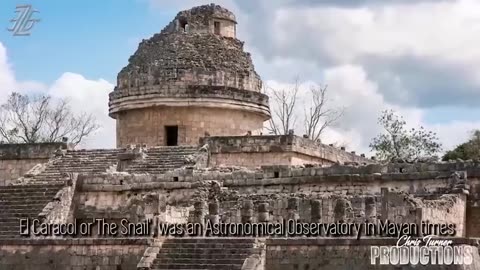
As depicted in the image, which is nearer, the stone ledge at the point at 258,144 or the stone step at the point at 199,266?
the stone step at the point at 199,266

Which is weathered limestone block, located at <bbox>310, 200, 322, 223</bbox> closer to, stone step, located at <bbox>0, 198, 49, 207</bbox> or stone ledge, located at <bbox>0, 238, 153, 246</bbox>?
stone ledge, located at <bbox>0, 238, 153, 246</bbox>

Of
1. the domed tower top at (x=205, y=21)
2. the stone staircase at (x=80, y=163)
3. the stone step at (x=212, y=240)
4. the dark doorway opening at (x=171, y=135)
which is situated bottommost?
the stone step at (x=212, y=240)

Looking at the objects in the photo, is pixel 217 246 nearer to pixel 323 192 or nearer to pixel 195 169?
pixel 323 192

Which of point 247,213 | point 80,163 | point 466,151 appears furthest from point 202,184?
point 466,151

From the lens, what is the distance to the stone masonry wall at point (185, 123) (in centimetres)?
3081

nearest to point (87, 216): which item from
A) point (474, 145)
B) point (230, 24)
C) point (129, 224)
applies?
point (129, 224)

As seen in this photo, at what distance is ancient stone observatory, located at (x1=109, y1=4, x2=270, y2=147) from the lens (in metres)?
30.9

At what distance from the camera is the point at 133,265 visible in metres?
20.1

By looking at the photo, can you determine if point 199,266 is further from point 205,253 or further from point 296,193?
point 296,193

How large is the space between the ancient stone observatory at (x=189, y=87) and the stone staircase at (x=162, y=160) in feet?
6.64

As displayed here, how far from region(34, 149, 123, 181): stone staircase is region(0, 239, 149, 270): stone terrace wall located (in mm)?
6598

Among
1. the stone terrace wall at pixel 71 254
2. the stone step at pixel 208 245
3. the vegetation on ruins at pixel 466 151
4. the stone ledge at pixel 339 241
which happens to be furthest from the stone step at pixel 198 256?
the vegetation on ruins at pixel 466 151

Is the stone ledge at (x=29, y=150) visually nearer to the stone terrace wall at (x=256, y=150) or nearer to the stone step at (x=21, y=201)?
the stone step at (x=21, y=201)

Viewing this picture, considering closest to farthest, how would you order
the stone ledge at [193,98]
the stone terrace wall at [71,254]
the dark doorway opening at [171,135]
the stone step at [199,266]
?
the stone step at [199,266], the stone terrace wall at [71,254], the stone ledge at [193,98], the dark doorway opening at [171,135]
